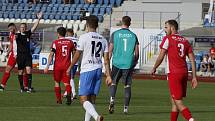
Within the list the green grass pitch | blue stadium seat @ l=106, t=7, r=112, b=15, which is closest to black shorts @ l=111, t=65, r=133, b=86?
the green grass pitch

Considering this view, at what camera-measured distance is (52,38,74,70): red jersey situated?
21.6 meters

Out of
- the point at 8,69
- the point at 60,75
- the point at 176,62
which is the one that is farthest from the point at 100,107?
the point at 8,69

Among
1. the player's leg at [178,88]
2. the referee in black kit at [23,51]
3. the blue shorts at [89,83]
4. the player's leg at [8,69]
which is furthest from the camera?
the player's leg at [8,69]

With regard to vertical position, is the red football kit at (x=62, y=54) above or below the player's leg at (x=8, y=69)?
above

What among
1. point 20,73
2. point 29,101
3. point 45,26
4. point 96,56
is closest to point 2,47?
point 45,26

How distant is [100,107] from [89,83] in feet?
18.1

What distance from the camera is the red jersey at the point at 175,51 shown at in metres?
15.3

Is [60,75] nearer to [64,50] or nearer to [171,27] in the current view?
[64,50]

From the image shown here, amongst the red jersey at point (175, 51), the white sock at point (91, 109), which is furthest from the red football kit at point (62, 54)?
the white sock at point (91, 109)

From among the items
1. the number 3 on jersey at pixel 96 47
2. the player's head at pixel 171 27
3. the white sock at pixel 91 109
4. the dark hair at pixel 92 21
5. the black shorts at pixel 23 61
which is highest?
the dark hair at pixel 92 21

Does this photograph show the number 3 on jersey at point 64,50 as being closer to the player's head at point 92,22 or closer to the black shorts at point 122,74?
the black shorts at point 122,74

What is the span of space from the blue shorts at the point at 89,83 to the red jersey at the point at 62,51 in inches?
255

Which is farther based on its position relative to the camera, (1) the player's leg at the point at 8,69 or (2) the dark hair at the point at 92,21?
(1) the player's leg at the point at 8,69

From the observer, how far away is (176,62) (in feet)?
50.5
